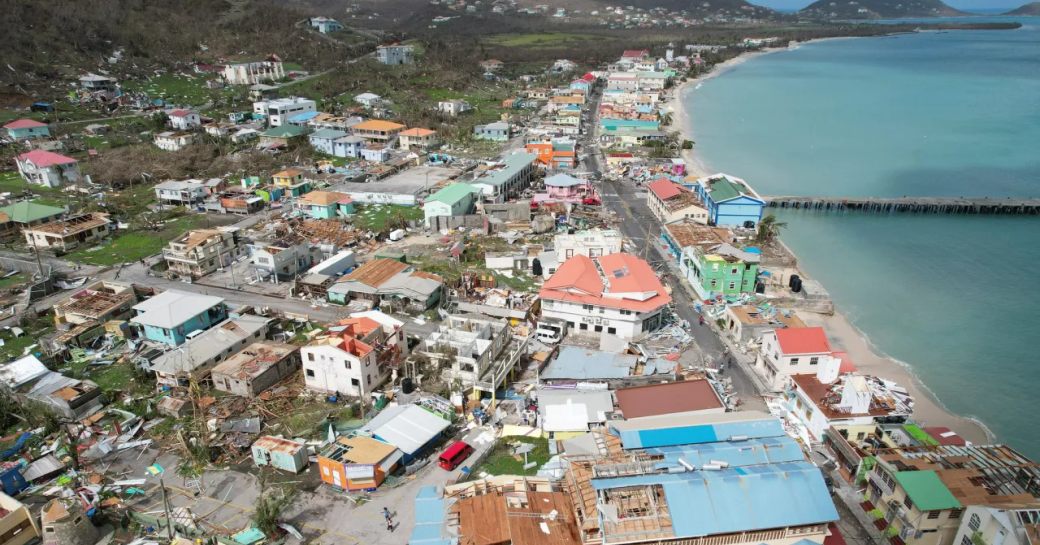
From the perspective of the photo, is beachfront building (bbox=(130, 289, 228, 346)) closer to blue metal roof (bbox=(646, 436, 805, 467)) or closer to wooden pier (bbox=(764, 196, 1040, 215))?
blue metal roof (bbox=(646, 436, 805, 467))

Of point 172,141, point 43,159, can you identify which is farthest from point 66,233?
point 172,141

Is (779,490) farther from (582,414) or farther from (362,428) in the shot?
(362,428)

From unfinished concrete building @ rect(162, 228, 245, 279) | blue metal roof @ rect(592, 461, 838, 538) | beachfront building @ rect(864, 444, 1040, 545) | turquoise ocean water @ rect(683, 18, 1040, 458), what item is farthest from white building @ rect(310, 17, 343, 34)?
beachfront building @ rect(864, 444, 1040, 545)

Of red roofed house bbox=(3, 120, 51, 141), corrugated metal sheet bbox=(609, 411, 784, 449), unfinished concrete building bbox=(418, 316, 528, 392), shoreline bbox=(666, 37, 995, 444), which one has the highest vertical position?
red roofed house bbox=(3, 120, 51, 141)

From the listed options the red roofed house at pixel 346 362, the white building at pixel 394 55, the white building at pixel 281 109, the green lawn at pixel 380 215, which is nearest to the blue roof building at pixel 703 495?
the red roofed house at pixel 346 362

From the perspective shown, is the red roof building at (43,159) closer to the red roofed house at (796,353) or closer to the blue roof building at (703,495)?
the blue roof building at (703,495)

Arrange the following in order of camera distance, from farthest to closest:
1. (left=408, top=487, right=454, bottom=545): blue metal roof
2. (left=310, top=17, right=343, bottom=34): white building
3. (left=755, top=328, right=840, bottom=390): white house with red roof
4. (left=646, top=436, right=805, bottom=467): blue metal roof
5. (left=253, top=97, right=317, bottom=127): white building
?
(left=310, top=17, right=343, bottom=34): white building < (left=253, top=97, right=317, bottom=127): white building < (left=755, top=328, right=840, bottom=390): white house with red roof < (left=646, top=436, right=805, bottom=467): blue metal roof < (left=408, top=487, right=454, bottom=545): blue metal roof

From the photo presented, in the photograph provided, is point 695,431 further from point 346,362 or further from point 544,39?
point 544,39

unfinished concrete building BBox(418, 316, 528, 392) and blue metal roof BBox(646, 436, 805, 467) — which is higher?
blue metal roof BBox(646, 436, 805, 467)
